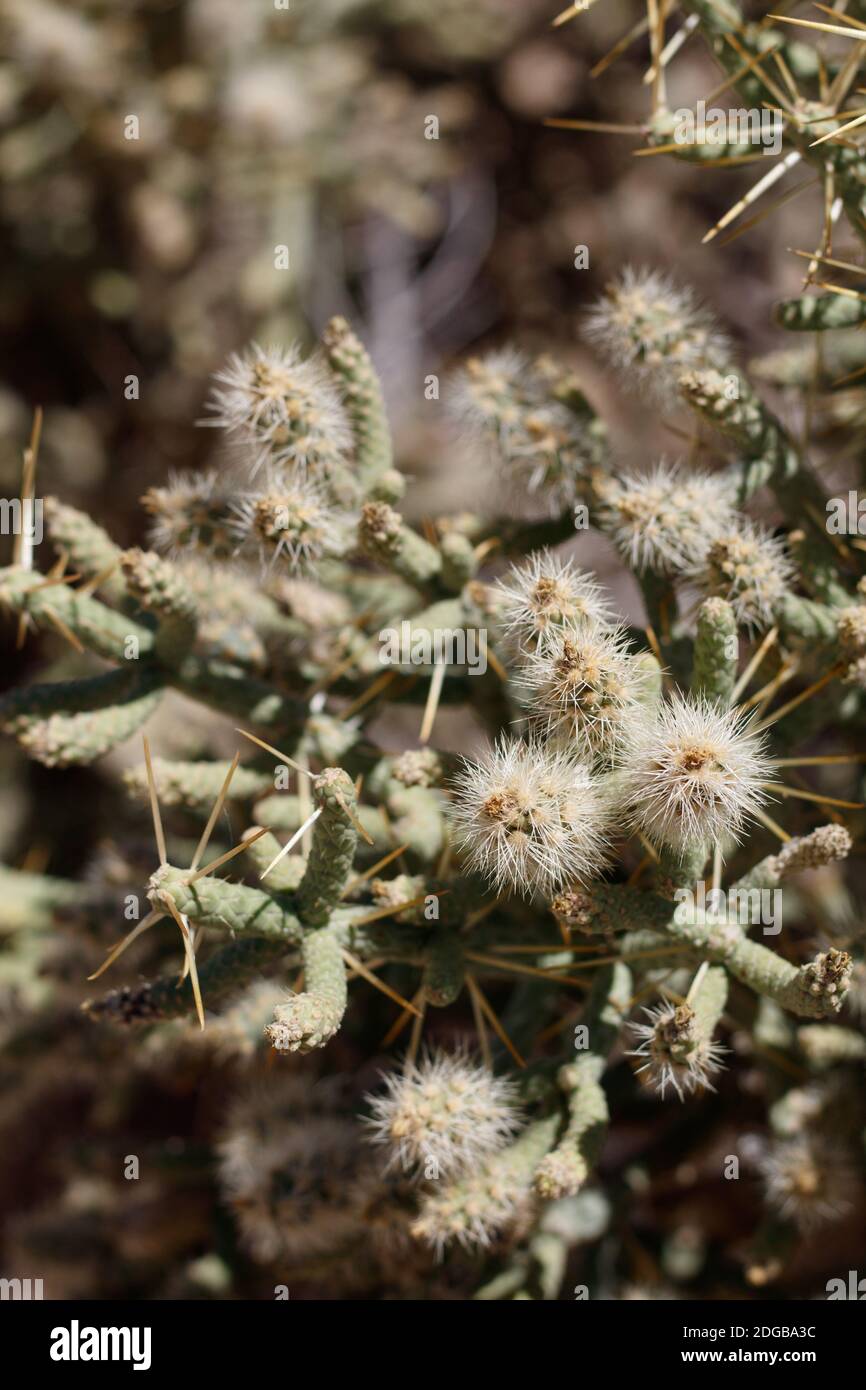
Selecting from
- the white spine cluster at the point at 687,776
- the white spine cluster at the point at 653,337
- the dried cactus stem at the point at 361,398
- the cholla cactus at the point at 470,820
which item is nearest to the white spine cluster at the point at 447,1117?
the cholla cactus at the point at 470,820

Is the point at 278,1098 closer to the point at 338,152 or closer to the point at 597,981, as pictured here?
the point at 597,981

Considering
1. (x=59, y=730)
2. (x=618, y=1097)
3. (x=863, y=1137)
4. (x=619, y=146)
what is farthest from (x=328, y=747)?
(x=619, y=146)

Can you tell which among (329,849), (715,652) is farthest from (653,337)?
(329,849)

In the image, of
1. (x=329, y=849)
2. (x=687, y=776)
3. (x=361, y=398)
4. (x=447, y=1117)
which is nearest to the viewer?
(x=687, y=776)

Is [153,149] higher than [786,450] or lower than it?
higher

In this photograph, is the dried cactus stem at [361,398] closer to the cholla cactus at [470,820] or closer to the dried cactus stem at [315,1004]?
Answer: the cholla cactus at [470,820]

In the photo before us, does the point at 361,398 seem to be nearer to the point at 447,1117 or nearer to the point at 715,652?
the point at 715,652

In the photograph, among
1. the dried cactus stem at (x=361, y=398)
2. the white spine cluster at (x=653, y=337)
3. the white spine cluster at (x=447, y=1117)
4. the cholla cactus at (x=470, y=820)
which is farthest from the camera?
the white spine cluster at (x=653, y=337)

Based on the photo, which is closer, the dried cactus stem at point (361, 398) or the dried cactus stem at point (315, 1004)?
the dried cactus stem at point (315, 1004)
